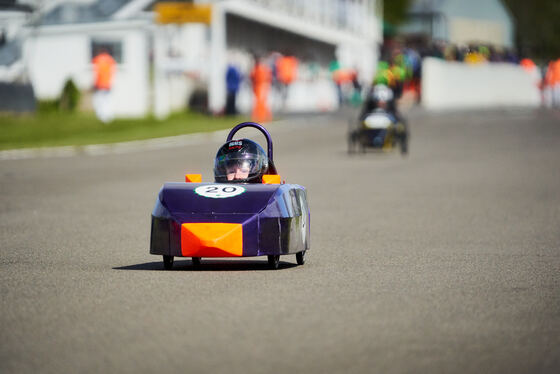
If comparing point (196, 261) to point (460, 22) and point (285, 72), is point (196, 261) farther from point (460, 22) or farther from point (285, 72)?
point (460, 22)

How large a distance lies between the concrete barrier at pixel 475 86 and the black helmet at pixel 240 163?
39.9 meters

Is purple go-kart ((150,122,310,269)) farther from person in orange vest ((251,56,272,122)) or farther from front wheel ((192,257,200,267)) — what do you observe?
person in orange vest ((251,56,272,122))

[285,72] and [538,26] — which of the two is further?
[538,26]

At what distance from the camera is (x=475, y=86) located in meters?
Result: 55.8

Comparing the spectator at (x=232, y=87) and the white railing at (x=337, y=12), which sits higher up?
the white railing at (x=337, y=12)

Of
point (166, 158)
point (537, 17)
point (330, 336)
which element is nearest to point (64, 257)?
point (330, 336)

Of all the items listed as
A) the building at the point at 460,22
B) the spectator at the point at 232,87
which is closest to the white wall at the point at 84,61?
the spectator at the point at 232,87

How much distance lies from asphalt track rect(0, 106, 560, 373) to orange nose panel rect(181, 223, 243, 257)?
0.19m

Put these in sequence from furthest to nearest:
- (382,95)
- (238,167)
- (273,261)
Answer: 1. (382,95)
2. (238,167)
3. (273,261)

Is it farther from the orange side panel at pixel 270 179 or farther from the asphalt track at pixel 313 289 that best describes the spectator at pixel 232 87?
the orange side panel at pixel 270 179

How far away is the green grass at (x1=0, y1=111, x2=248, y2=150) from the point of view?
27706 mm

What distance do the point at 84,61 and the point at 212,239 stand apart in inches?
1294

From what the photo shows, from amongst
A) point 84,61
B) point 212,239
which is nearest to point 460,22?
point 84,61

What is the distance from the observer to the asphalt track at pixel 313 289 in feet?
18.9
